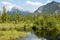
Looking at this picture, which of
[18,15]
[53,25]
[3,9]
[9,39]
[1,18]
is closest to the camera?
[9,39]

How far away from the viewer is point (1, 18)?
13625 cm

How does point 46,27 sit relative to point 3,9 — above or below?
below

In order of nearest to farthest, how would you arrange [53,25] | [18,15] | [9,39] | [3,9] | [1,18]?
[9,39] < [53,25] < [1,18] < [3,9] < [18,15]

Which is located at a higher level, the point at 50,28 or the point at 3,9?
the point at 3,9

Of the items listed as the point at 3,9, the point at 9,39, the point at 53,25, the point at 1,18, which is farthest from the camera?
the point at 3,9

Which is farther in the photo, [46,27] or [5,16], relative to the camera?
[5,16]

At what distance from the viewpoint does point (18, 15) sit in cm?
15838

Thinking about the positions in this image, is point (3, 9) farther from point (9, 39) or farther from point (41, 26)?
point (9, 39)

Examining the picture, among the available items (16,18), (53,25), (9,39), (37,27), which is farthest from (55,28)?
(9,39)

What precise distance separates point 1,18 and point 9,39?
88.6m

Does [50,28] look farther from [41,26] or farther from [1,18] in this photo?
[1,18]

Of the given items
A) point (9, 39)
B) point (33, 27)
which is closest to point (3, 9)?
point (33, 27)

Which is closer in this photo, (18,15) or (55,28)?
(55,28)

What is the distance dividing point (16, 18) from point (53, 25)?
55.1 metres
